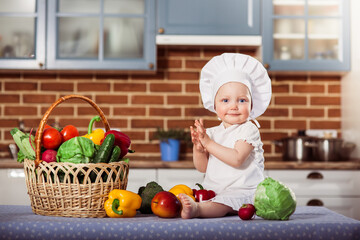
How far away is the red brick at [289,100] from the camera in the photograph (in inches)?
138

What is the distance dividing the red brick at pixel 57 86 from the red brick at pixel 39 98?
0.18 feet

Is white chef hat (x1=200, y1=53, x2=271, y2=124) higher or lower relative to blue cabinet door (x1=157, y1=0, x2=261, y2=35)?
lower

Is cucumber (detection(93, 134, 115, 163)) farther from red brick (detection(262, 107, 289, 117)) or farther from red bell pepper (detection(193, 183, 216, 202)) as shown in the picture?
red brick (detection(262, 107, 289, 117))

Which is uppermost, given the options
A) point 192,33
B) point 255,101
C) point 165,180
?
point 192,33

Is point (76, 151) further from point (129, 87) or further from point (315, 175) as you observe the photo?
point (129, 87)

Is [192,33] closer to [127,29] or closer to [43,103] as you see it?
[127,29]

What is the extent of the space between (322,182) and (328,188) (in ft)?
0.18

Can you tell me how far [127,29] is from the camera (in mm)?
3168

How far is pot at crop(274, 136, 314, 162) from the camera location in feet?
10.0

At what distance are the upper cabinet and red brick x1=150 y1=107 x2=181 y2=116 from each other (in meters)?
0.87

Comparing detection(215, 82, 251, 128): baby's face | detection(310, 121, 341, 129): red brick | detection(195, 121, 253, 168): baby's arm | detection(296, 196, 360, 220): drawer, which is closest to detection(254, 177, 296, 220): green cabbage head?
detection(195, 121, 253, 168): baby's arm

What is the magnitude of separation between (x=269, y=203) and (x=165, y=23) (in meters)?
2.15

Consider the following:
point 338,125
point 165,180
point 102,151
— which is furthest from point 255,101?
point 338,125

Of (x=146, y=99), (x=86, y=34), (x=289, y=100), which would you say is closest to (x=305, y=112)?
(x=289, y=100)
